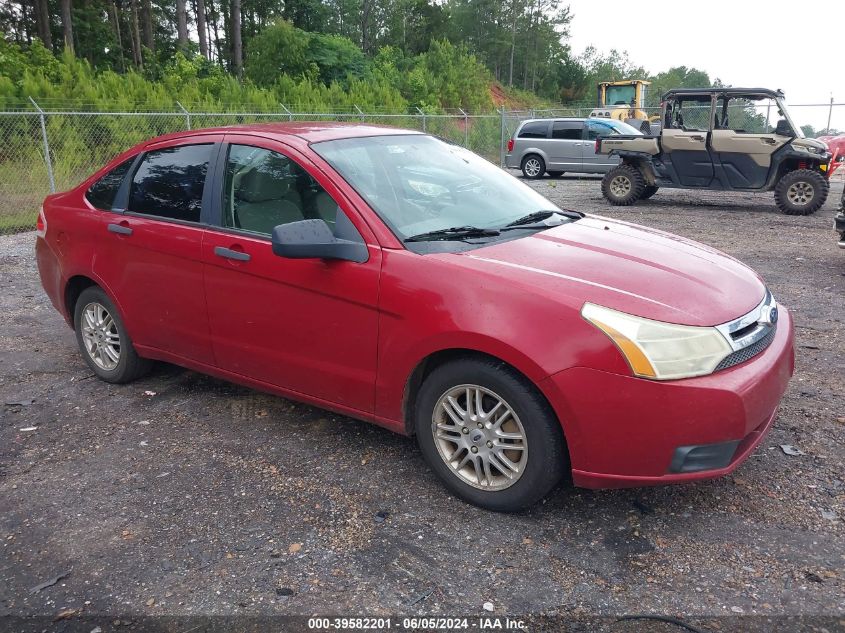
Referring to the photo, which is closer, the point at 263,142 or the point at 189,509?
the point at 189,509

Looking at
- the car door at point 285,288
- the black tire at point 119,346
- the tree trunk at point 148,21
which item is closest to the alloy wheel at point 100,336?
the black tire at point 119,346

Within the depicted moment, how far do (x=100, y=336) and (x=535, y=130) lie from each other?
58.6 ft

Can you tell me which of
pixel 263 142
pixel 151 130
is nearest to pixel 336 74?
pixel 151 130

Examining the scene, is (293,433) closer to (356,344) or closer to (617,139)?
(356,344)

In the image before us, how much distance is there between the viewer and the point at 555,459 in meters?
2.89

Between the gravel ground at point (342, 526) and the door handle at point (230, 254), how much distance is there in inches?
39.2

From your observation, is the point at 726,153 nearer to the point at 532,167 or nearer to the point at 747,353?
the point at 532,167

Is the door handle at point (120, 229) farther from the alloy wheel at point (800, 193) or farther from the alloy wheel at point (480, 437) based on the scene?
the alloy wheel at point (800, 193)

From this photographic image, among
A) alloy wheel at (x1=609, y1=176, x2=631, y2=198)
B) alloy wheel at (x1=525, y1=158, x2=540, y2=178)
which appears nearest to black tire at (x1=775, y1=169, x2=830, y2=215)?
alloy wheel at (x1=609, y1=176, x2=631, y2=198)

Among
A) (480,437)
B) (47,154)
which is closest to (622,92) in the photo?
(47,154)

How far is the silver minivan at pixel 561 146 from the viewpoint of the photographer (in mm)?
19828

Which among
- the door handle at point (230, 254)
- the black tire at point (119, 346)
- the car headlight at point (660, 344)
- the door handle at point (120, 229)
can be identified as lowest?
the black tire at point (119, 346)

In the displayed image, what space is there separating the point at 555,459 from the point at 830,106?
74.0ft

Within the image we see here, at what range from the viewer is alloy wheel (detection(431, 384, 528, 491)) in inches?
118
